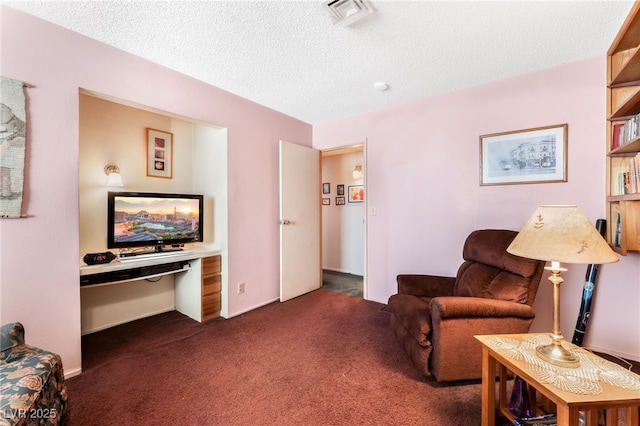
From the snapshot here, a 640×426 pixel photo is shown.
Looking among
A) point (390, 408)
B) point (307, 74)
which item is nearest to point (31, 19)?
point (307, 74)

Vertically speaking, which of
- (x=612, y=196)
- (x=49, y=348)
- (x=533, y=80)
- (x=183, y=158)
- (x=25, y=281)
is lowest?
(x=49, y=348)

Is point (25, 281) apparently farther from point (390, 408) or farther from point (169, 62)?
point (390, 408)

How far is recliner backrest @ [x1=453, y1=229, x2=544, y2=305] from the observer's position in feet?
5.66

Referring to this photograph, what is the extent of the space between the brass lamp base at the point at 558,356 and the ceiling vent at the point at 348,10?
6.60 ft

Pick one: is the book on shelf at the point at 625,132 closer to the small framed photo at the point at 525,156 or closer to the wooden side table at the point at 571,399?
the small framed photo at the point at 525,156

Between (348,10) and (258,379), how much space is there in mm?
2441

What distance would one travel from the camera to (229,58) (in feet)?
6.86

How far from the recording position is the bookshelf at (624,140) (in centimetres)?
171

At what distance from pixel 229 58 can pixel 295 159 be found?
4.71 ft

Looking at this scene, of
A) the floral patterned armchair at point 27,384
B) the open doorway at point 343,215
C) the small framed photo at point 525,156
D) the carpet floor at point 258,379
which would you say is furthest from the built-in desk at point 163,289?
the small framed photo at point 525,156

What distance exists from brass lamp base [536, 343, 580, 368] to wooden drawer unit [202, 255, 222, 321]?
8.57 feet

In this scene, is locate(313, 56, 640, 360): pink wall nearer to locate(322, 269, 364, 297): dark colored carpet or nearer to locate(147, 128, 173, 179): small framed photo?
locate(322, 269, 364, 297): dark colored carpet

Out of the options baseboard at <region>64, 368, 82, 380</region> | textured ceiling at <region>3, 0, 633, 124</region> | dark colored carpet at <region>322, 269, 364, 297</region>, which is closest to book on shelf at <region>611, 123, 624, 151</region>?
textured ceiling at <region>3, 0, 633, 124</region>

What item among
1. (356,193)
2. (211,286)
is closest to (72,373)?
(211,286)
